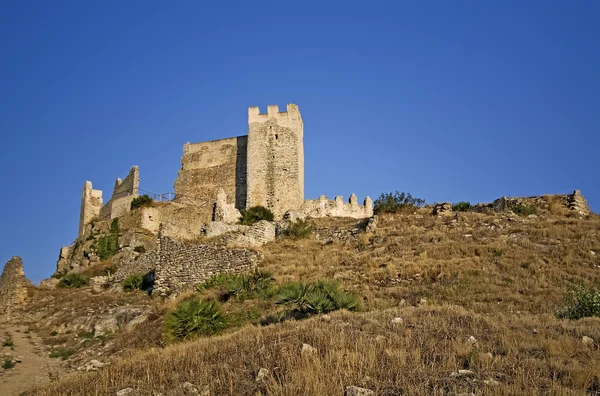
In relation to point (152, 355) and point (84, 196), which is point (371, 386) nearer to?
point (152, 355)

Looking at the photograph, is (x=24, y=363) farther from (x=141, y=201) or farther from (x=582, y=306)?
(x=141, y=201)

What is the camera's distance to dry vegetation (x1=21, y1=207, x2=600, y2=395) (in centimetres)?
757

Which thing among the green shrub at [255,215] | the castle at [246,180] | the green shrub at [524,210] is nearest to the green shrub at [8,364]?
the green shrub at [255,215]

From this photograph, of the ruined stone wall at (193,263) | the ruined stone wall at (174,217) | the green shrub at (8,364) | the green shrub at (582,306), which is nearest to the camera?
the green shrub at (582,306)

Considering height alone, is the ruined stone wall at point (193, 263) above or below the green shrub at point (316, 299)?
above

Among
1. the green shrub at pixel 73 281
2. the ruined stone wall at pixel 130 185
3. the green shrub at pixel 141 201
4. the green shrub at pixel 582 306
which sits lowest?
the green shrub at pixel 582 306

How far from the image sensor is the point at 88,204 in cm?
4281

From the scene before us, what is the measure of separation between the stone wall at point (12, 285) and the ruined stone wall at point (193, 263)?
7.35m

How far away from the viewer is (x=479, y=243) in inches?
790

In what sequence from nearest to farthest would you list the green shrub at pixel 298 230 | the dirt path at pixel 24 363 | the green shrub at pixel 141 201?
the dirt path at pixel 24 363
the green shrub at pixel 298 230
the green shrub at pixel 141 201

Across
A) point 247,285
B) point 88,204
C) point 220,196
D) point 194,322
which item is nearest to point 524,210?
point 247,285

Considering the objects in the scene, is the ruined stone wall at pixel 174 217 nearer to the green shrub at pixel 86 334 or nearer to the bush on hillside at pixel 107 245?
the bush on hillside at pixel 107 245

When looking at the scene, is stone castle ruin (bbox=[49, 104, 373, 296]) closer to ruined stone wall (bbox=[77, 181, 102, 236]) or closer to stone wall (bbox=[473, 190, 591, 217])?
ruined stone wall (bbox=[77, 181, 102, 236])

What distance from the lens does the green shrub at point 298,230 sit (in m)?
25.9
